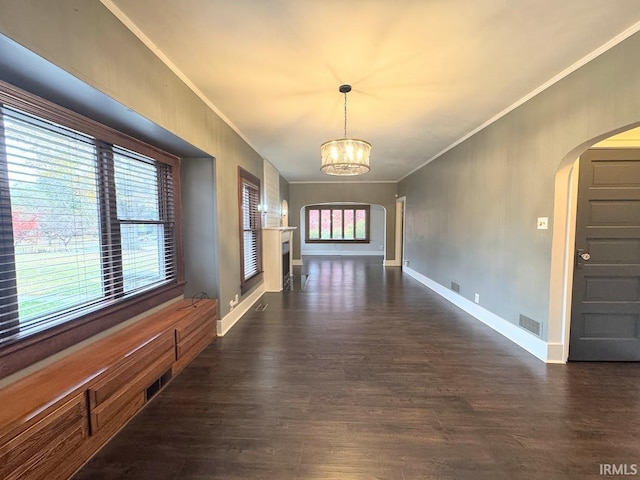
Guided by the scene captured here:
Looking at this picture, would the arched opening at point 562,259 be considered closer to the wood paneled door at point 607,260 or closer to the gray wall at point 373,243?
the wood paneled door at point 607,260

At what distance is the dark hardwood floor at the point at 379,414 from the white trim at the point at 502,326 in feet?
0.35

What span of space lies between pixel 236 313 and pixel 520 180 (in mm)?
3886

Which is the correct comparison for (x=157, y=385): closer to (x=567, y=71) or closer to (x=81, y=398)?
(x=81, y=398)

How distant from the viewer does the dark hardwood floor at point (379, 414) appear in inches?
59.4

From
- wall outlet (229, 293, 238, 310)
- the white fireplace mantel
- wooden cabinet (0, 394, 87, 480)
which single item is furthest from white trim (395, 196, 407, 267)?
wooden cabinet (0, 394, 87, 480)

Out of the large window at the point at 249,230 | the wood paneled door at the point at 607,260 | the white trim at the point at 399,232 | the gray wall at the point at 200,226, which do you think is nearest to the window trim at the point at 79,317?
the gray wall at the point at 200,226

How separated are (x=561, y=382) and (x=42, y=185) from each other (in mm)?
4153

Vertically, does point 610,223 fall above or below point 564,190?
below

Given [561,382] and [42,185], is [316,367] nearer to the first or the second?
[561,382]

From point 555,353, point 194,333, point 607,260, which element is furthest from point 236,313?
point 607,260

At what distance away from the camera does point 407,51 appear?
2008 millimetres

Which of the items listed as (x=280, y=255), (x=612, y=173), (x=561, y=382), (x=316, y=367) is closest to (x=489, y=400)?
(x=561, y=382)

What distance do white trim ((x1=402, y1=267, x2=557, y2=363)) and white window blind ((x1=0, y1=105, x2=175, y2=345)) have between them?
13.0 feet

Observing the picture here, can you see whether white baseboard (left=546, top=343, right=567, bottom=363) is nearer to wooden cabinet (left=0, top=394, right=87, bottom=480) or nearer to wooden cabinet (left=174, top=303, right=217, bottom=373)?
wooden cabinet (left=174, top=303, right=217, bottom=373)
